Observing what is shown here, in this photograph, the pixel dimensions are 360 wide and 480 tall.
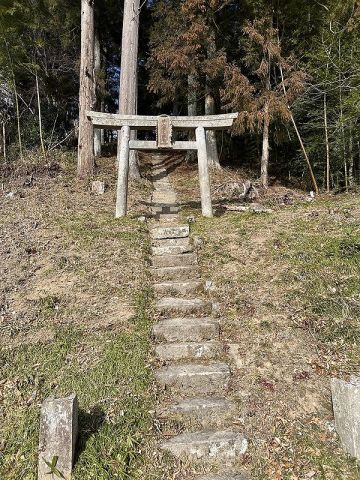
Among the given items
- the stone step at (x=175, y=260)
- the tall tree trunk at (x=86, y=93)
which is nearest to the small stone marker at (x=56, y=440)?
the stone step at (x=175, y=260)

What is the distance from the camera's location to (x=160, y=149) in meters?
5.89

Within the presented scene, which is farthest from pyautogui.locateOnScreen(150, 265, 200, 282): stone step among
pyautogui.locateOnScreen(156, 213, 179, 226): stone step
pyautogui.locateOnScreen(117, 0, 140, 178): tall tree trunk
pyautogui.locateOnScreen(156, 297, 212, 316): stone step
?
pyautogui.locateOnScreen(117, 0, 140, 178): tall tree trunk

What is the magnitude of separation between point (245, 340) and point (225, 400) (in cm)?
64

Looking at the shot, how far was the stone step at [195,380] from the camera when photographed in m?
2.80

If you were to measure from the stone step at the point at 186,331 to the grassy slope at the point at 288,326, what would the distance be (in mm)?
140

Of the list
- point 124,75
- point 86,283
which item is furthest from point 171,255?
point 124,75

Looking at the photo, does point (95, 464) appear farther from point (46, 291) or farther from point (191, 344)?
point (46, 291)

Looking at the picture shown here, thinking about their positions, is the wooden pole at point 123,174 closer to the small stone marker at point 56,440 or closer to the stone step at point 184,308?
the stone step at point 184,308

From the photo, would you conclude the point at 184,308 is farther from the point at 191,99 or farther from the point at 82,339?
the point at 191,99

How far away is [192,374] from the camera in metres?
2.84

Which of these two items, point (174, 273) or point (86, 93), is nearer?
point (174, 273)

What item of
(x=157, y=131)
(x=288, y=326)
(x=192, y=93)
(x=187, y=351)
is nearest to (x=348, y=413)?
(x=288, y=326)

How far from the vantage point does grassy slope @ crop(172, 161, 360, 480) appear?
92.0 inches

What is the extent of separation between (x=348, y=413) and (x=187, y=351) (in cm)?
134
